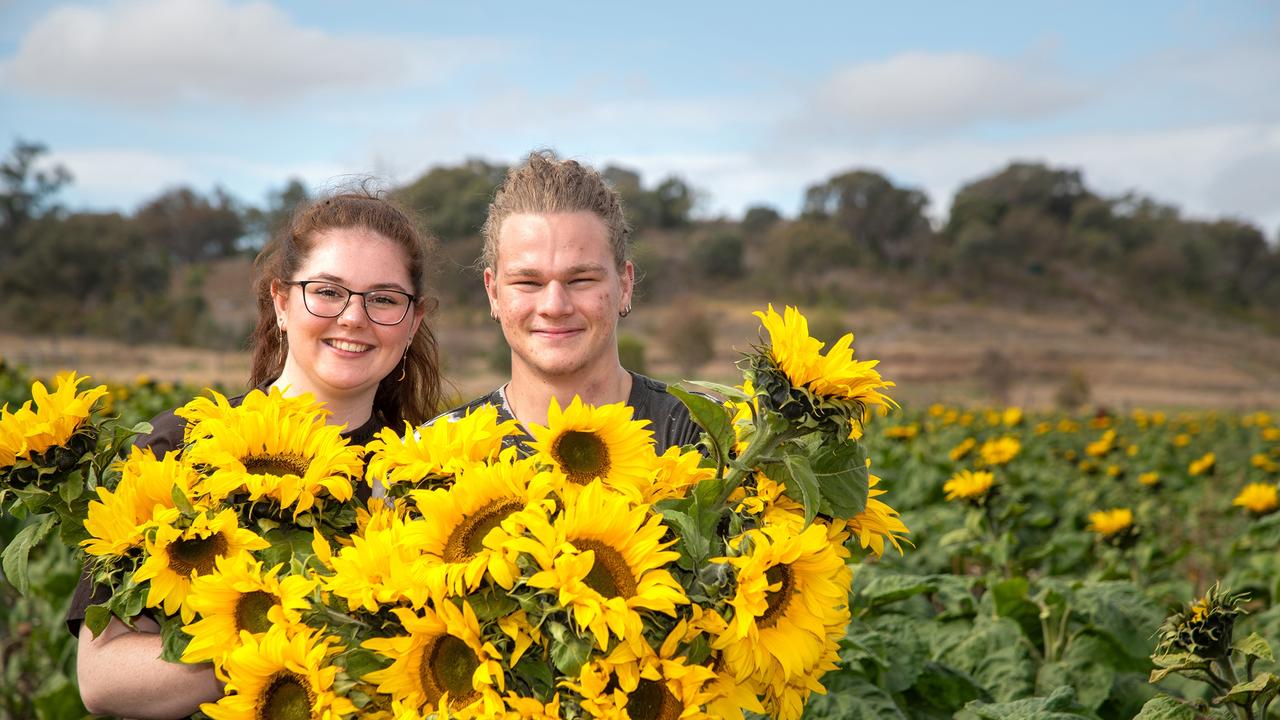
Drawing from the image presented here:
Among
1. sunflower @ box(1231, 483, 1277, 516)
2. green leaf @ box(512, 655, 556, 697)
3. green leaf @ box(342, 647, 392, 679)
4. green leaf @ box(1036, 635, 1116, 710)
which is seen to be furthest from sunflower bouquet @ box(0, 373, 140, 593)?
sunflower @ box(1231, 483, 1277, 516)

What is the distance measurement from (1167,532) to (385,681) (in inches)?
307

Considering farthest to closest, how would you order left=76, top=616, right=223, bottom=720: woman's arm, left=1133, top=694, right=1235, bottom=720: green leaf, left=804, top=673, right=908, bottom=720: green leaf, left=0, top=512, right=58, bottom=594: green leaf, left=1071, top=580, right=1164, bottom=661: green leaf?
left=1071, top=580, right=1164, bottom=661: green leaf < left=804, top=673, right=908, bottom=720: green leaf < left=1133, top=694, right=1235, bottom=720: green leaf < left=76, top=616, right=223, bottom=720: woman's arm < left=0, top=512, right=58, bottom=594: green leaf

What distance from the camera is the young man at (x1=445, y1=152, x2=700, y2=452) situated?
265 centimetres

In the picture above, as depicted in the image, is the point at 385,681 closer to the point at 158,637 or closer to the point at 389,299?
the point at 158,637

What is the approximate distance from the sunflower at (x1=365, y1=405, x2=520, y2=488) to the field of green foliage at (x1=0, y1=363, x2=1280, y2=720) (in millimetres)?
828

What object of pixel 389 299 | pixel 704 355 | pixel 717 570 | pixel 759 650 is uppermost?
pixel 389 299

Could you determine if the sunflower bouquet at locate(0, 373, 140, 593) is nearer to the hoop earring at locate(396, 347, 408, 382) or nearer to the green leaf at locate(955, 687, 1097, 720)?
the hoop earring at locate(396, 347, 408, 382)

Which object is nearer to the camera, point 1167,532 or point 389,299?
point 389,299

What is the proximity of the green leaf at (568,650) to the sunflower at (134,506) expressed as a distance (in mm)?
652

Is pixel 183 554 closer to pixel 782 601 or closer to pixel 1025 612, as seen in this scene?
pixel 782 601

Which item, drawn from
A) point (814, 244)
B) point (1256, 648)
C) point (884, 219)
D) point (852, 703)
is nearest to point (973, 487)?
point (852, 703)

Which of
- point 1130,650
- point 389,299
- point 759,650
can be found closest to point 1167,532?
point 1130,650

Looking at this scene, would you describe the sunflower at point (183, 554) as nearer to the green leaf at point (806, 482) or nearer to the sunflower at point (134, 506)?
the sunflower at point (134, 506)

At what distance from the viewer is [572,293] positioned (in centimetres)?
267
